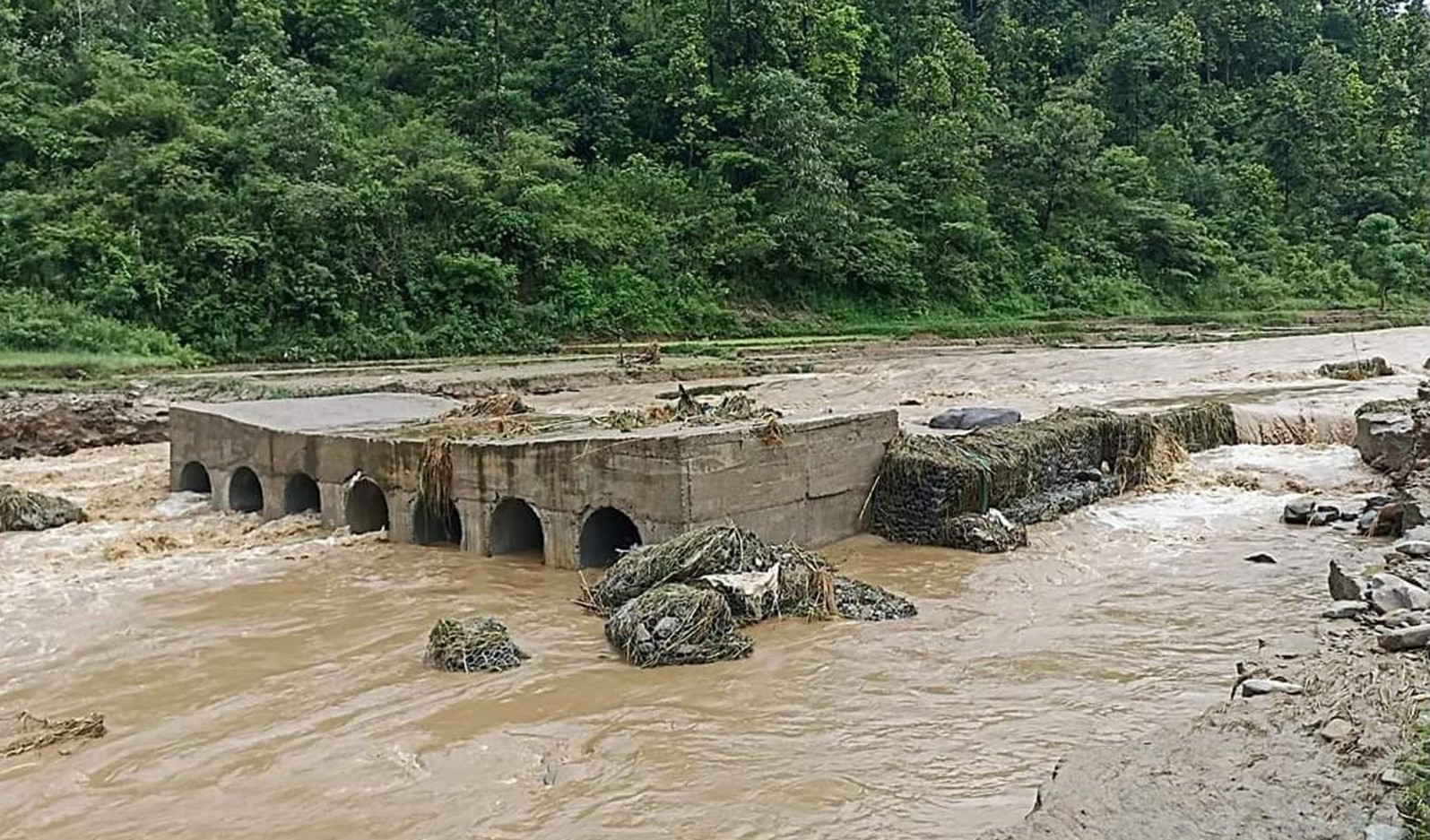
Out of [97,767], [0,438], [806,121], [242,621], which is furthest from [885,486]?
[806,121]

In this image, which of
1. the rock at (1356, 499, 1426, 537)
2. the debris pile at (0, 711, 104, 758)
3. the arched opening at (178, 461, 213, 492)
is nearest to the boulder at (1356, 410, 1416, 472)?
the rock at (1356, 499, 1426, 537)

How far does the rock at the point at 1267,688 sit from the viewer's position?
24.3 feet

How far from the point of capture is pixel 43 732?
820 centimetres

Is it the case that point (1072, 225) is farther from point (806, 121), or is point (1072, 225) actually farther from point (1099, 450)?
point (1099, 450)

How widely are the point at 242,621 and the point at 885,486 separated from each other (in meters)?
6.87

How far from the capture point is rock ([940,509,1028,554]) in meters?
13.2

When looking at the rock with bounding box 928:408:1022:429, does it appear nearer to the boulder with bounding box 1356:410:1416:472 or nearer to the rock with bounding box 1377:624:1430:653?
the boulder with bounding box 1356:410:1416:472

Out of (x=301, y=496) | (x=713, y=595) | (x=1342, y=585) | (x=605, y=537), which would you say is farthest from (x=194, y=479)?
(x=1342, y=585)

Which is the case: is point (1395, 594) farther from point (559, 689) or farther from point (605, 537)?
point (605, 537)

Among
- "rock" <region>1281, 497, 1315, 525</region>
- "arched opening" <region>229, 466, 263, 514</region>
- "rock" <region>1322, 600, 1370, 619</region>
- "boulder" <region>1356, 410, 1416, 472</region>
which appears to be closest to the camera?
"rock" <region>1322, 600, 1370, 619</region>

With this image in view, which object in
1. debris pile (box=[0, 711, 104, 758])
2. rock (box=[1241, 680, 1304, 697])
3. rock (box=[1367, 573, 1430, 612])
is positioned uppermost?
rock (box=[1367, 573, 1430, 612])

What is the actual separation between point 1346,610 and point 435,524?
9.18 m

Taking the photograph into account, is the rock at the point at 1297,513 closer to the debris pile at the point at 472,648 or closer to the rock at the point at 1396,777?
the debris pile at the point at 472,648

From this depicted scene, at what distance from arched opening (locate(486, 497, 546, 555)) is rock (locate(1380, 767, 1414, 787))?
896cm
